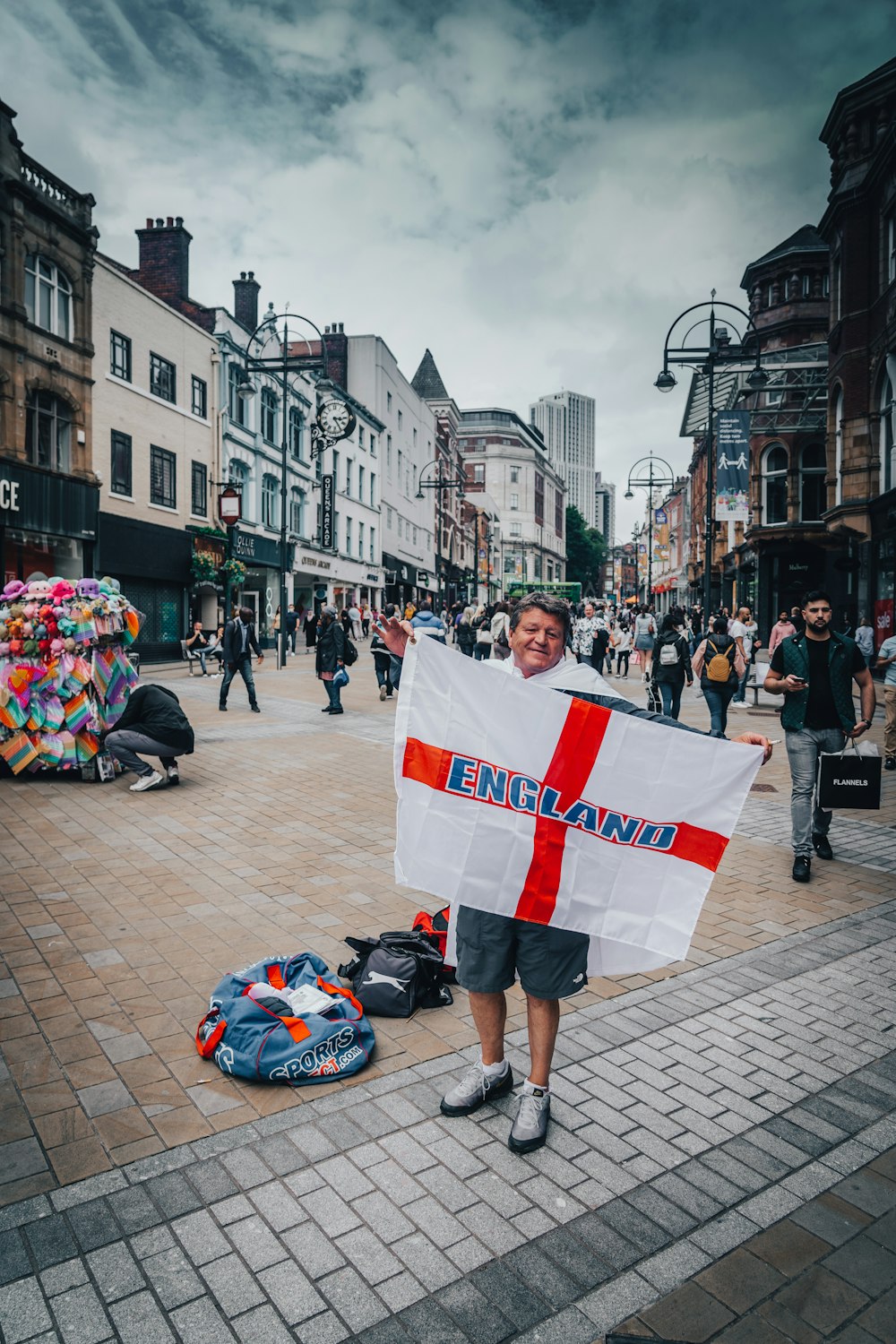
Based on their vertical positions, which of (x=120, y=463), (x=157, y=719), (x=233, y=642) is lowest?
(x=157, y=719)

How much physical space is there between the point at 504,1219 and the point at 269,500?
36763 mm

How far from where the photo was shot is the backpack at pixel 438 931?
4.51 meters

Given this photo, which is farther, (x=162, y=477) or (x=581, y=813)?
(x=162, y=477)

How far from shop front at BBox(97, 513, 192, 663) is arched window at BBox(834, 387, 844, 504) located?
2126 centimetres

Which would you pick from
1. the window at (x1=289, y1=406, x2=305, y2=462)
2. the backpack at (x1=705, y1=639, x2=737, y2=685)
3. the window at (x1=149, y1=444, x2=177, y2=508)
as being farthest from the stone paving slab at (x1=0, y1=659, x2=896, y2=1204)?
the window at (x1=289, y1=406, x2=305, y2=462)

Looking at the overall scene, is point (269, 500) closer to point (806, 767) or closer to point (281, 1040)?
point (806, 767)

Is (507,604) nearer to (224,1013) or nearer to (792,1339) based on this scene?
(224,1013)

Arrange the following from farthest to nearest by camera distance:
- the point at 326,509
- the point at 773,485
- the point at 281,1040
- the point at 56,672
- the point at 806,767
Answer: the point at 326,509 → the point at 773,485 → the point at 56,672 → the point at 806,767 → the point at 281,1040

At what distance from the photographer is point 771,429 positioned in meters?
33.0

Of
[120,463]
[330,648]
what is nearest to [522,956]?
[330,648]

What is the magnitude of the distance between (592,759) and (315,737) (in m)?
10.1

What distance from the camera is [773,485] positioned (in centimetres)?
3641

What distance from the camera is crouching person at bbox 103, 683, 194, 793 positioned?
9.12m

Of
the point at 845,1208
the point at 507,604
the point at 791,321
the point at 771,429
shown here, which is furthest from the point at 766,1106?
the point at 791,321
